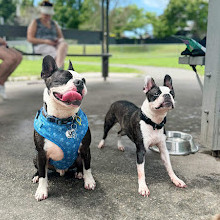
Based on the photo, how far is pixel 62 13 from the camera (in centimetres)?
4262

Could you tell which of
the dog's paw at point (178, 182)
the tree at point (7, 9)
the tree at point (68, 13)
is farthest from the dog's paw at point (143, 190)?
the tree at point (7, 9)

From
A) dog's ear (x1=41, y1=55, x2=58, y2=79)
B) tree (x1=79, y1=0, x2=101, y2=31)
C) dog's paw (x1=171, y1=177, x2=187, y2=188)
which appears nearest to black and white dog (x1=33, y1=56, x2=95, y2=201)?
dog's ear (x1=41, y1=55, x2=58, y2=79)

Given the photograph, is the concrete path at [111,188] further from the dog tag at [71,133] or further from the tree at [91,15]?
the tree at [91,15]

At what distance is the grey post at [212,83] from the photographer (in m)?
3.10

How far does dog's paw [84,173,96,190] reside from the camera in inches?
103

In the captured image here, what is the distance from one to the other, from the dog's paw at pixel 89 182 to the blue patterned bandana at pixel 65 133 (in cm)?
26

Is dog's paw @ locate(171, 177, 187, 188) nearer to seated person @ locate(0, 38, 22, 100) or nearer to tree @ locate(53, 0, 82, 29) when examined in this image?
seated person @ locate(0, 38, 22, 100)

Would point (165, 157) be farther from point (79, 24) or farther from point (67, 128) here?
point (79, 24)

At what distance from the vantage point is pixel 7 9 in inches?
1929

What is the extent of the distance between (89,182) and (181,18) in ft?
166

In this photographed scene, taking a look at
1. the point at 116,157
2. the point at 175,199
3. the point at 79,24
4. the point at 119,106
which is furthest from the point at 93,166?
the point at 79,24

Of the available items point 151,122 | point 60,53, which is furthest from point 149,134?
point 60,53

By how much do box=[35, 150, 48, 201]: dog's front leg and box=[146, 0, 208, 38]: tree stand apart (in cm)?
4651

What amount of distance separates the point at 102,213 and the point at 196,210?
30.4 inches
